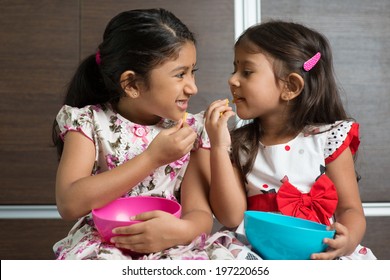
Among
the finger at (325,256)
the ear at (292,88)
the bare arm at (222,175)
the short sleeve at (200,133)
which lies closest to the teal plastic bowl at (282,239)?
the finger at (325,256)

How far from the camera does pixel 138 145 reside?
1.30 m

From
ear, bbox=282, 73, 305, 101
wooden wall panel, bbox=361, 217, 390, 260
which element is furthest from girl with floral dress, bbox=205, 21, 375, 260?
wooden wall panel, bbox=361, 217, 390, 260

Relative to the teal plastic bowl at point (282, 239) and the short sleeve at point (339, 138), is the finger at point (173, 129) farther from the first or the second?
the short sleeve at point (339, 138)

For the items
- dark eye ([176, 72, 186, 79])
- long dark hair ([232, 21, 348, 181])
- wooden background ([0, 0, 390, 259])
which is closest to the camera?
dark eye ([176, 72, 186, 79])

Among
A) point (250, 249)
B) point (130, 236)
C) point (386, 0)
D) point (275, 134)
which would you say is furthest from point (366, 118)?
point (130, 236)

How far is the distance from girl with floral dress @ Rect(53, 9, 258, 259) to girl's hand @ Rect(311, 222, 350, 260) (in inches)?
6.6

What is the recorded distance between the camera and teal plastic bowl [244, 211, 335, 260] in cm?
103

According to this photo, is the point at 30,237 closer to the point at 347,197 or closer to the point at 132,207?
the point at 132,207

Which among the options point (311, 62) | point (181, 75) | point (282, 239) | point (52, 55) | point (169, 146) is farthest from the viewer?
point (52, 55)

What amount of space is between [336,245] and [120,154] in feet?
1.72

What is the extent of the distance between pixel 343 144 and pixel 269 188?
21 centimetres

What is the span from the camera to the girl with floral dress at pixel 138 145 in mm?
1111

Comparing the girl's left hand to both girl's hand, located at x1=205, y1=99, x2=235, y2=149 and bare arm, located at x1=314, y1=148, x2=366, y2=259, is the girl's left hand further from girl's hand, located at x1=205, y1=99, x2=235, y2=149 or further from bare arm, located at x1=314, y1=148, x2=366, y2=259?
bare arm, located at x1=314, y1=148, x2=366, y2=259

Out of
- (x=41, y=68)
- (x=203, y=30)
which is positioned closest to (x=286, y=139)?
(x=203, y=30)
